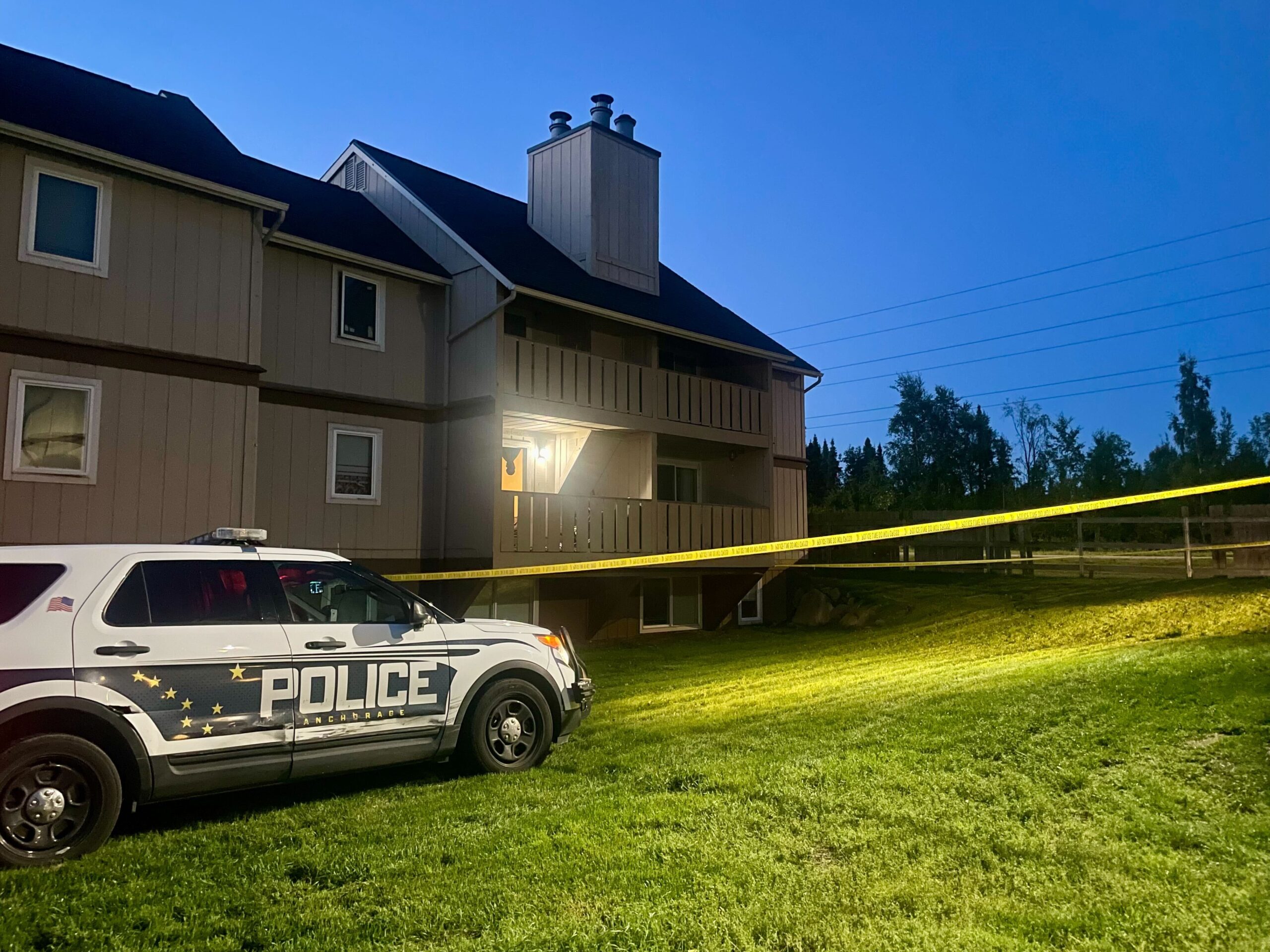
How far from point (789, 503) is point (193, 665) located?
18.7 m

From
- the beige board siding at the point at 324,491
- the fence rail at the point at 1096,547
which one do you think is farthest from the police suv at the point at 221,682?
the fence rail at the point at 1096,547

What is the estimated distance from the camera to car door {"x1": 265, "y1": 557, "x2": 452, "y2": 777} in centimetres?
610

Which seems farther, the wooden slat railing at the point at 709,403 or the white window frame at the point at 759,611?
the white window frame at the point at 759,611

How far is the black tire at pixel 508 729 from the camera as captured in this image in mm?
6926

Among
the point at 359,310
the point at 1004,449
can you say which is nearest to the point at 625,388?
the point at 359,310

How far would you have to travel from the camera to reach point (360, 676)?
6352 millimetres

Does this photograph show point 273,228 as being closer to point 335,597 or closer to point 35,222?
point 35,222

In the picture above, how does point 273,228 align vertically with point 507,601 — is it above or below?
above

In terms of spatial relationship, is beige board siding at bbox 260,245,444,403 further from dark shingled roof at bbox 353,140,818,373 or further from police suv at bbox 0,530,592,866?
police suv at bbox 0,530,592,866

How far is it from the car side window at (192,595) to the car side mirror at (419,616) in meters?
1.02

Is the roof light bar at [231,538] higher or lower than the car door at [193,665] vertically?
higher

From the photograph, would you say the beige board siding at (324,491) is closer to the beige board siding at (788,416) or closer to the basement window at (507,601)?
the basement window at (507,601)

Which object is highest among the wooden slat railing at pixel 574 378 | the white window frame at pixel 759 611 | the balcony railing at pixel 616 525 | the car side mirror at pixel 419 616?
the wooden slat railing at pixel 574 378

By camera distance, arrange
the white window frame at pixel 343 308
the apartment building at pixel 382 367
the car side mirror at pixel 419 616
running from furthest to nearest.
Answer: the white window frame at pixel 343 308
the apartment building at pixel 382 367
the car side mirror at pixel 419 616
